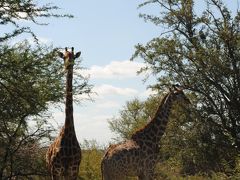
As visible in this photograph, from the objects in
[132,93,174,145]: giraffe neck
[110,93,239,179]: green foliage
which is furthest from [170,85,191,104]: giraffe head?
[110,93,239,179]: green foliage

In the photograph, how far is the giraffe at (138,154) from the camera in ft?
50.1

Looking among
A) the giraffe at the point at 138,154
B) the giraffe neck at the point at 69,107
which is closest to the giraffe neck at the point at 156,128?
the giraffe at the point at 138,154

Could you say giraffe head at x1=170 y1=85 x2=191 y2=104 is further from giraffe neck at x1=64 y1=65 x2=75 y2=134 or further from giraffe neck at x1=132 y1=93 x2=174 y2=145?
giraffe neck at x1=64 y1=65 x2=75 y2=134

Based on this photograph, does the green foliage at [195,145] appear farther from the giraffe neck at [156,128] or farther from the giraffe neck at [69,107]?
the giraffe neck at [69,107]

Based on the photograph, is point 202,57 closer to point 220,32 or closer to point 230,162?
point 220,32

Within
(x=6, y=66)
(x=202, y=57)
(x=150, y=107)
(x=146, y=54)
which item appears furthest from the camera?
(x=150, y=107)

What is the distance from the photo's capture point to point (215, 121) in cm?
2025

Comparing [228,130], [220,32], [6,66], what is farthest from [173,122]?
[6,66]

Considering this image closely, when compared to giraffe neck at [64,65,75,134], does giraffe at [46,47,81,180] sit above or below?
below

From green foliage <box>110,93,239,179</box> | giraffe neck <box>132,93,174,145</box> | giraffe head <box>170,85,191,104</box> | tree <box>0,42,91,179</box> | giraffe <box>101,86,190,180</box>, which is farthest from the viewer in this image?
green foliage <box>110,93,239,179</box>

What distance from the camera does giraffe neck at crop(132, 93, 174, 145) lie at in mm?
16188

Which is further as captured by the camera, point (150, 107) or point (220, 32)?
point (150, 107)

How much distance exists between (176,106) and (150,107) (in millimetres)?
2252

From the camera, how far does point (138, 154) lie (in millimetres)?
15695
